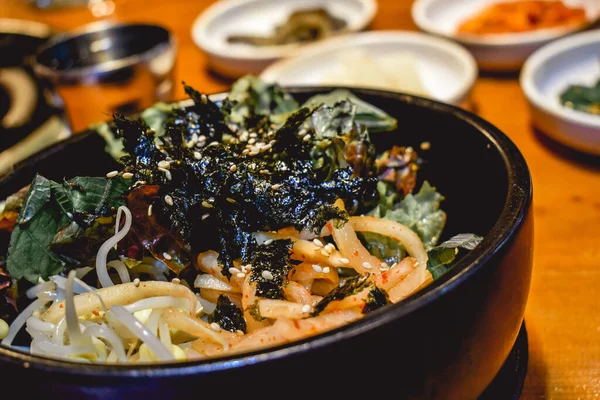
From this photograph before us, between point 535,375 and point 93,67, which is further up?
point 93,67

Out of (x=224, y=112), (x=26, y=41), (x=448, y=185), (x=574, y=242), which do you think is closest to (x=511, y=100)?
(x=574, y=242)

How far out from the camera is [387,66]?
237cm

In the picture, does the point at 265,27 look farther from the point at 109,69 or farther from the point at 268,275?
the point at 268,275

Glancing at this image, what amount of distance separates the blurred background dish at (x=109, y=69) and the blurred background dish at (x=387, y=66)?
0.47m

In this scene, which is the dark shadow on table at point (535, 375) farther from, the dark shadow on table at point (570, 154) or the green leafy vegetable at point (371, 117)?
the dark shadow on table at point (570, 154)

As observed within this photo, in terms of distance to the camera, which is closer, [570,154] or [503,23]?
[570,154]

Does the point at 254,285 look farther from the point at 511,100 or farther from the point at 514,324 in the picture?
the point at 511,100

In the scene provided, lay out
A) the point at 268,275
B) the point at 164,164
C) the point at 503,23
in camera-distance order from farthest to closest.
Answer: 1. the point at 503,23
2. the point at 164,164
3. the point at 268,275

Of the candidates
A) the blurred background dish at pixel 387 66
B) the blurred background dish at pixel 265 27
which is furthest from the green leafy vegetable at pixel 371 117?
the blurred background dish at pixel 265 27

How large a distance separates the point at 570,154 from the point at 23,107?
2.33 meters

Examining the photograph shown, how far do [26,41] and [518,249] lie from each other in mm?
3397

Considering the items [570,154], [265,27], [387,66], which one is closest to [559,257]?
[570,154]

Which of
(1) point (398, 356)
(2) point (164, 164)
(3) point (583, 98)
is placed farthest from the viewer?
(3) point (583, 98)

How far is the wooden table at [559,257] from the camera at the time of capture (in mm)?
1173
